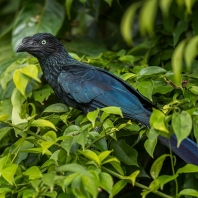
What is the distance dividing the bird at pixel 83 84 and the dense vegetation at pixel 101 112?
8 centimetres

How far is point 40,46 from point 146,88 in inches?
42.0

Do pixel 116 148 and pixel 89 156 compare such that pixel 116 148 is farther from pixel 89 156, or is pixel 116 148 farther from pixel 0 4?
pixel 0 4

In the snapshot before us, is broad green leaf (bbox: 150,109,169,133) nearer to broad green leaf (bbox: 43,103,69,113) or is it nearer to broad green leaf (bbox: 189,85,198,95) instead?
broad green leaf (bbox: 189,85,198,95)

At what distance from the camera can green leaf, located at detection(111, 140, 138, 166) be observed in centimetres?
340

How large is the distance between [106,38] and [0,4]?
1.45 m

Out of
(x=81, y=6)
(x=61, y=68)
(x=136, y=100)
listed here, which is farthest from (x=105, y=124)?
(x=81, y=6)

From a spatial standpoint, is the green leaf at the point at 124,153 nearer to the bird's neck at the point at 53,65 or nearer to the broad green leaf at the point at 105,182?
the broad green leaf at the point at 105,182

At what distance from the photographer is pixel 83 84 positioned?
13.1 ft

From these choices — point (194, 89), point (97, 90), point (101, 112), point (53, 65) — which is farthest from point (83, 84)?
point (194, 89)

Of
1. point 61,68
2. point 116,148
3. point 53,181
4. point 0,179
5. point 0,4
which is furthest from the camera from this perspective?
point 0,4

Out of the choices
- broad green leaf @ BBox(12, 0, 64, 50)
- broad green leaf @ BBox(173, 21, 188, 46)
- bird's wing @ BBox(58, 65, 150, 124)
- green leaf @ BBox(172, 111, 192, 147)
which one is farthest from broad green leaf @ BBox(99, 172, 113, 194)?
broad green leaf @ BBox(12, 0, 64, 50)

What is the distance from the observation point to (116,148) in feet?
11.2

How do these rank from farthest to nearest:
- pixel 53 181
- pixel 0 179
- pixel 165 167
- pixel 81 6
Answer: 1. pixel 81 6
2. pixel 165 167
3. pixel 0 179
4. pixel 53 181

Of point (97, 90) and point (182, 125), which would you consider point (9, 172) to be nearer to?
point (182, 125)
